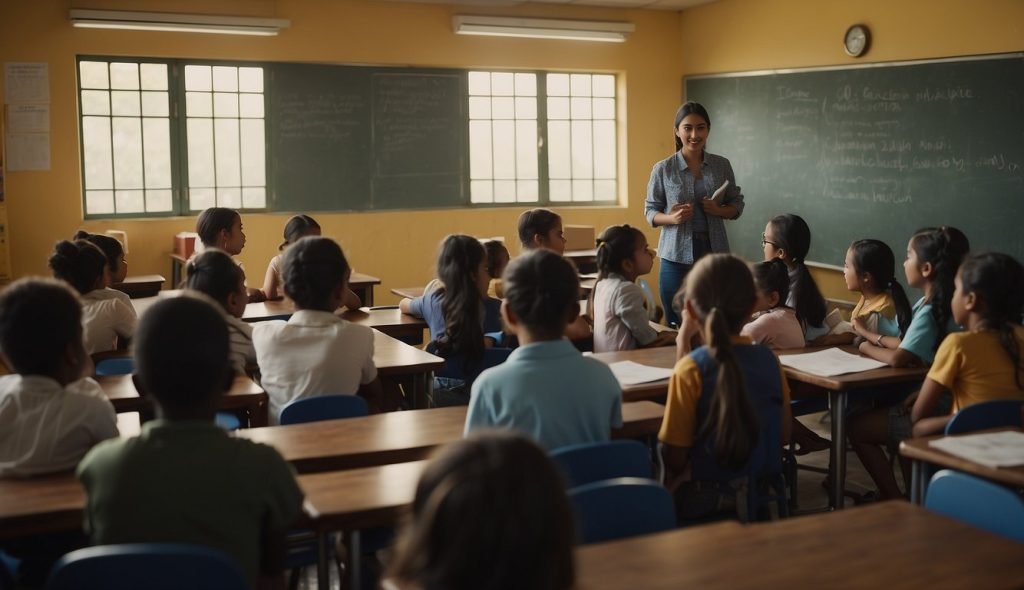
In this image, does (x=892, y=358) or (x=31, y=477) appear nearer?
(x=31, y=477)

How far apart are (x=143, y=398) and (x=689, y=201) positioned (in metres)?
3.34

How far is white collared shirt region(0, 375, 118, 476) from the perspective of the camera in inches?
92.0

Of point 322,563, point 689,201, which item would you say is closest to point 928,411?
point 322,563

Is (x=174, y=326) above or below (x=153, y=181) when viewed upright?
below

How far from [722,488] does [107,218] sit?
5.65 metres

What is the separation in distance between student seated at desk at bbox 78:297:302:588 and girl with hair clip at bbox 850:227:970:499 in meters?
2.47

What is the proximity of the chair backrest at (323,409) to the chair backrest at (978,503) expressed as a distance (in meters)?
1.55

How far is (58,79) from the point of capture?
693 cm

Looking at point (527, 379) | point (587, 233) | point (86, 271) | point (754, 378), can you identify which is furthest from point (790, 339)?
point (587, 233)

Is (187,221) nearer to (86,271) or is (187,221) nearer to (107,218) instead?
(107,218)

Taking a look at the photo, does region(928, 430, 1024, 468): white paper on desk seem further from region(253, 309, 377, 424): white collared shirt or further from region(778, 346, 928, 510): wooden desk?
region(253, 309, 377, 424): white collared shirt

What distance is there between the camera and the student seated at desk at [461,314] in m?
4.03

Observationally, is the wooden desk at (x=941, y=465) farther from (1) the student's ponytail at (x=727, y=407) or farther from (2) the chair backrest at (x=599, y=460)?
(2) the chair backrest at (x=599, y=460)

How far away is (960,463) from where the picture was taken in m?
2.38
